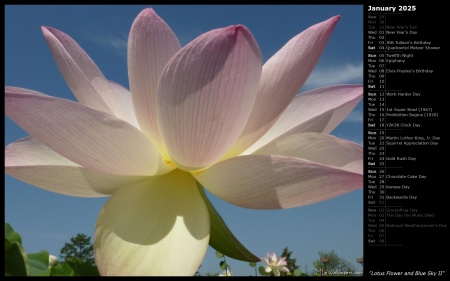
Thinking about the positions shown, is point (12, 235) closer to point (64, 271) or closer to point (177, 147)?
point (64, 271)

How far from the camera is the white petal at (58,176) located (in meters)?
0.64

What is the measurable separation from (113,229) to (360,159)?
1.11ft

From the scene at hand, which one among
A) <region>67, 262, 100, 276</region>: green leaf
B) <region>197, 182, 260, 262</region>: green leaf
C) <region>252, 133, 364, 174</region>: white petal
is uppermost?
<region>252, 133, 364, 174</region>: white petal

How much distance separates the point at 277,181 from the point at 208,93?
0.45ft

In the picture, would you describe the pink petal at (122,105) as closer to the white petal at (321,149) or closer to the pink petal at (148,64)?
the pink petal at (148,64)

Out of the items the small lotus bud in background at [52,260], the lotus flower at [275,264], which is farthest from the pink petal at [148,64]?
the lotus flower at [275,264]

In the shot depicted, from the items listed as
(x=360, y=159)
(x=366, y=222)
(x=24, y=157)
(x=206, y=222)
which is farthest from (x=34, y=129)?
(x=366, y=222)

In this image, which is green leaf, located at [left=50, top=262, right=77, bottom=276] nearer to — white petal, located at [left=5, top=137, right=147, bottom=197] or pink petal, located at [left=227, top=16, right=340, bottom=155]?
white petal, located at [left=5, top=137, right=147, bottom=197]

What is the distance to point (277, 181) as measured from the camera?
57 cm

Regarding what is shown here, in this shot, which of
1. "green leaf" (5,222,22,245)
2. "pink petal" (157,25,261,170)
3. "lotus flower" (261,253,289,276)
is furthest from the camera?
"lotus flower" (261,253,289,276)

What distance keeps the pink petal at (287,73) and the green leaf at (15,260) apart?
38cm

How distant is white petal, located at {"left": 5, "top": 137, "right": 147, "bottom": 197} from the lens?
25.2 inches

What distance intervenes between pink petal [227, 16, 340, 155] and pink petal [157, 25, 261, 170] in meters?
0.05

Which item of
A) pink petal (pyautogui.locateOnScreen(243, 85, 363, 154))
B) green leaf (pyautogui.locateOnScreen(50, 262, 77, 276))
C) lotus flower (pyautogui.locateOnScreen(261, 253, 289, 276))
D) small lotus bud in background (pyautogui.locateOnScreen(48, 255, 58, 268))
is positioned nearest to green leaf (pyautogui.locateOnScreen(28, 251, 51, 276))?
green leaf (pyautogui.locateOnScreen(50, 262, 77, 276))
